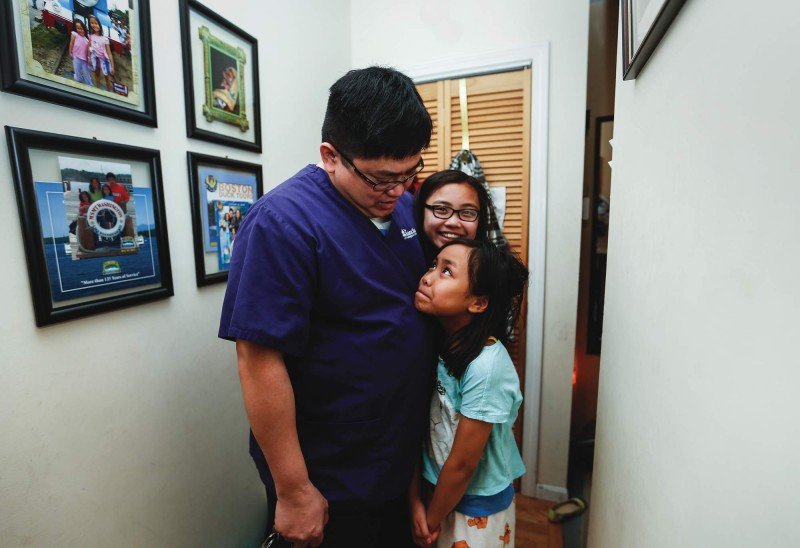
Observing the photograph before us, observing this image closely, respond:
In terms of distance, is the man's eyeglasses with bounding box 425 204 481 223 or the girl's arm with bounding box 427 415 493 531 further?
the man's eyeglasses with bounding box 425 204 481 223

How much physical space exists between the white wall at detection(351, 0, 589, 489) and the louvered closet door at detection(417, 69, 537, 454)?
0.11 metres

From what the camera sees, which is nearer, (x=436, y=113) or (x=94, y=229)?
(x=94, y=229)

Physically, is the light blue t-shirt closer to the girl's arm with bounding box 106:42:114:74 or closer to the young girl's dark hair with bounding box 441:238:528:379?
the young girl's dark hair with bounding box 441:238:528:379

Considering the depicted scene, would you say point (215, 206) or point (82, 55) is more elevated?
point (82, 55)

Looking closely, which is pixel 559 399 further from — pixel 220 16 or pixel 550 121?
pixel 220 16

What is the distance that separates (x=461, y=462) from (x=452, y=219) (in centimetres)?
70

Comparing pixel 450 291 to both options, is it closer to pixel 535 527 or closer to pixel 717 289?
pixel 717 289

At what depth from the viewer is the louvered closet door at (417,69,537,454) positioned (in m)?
1.91

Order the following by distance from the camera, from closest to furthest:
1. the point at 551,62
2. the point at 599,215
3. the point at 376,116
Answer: the point at 376,116 < the point at 551,62 < the point at 599,215

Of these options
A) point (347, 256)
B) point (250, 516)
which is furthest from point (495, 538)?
point (250, 516)

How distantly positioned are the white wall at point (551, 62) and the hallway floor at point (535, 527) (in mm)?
120

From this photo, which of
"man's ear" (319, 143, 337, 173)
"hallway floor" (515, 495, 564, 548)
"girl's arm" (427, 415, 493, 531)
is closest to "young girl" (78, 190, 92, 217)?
"man's ear" (319, 143, 337, 173)

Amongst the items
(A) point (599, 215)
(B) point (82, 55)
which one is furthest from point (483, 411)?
A: (A) point (599, 215)

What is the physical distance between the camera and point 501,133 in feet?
6.43
